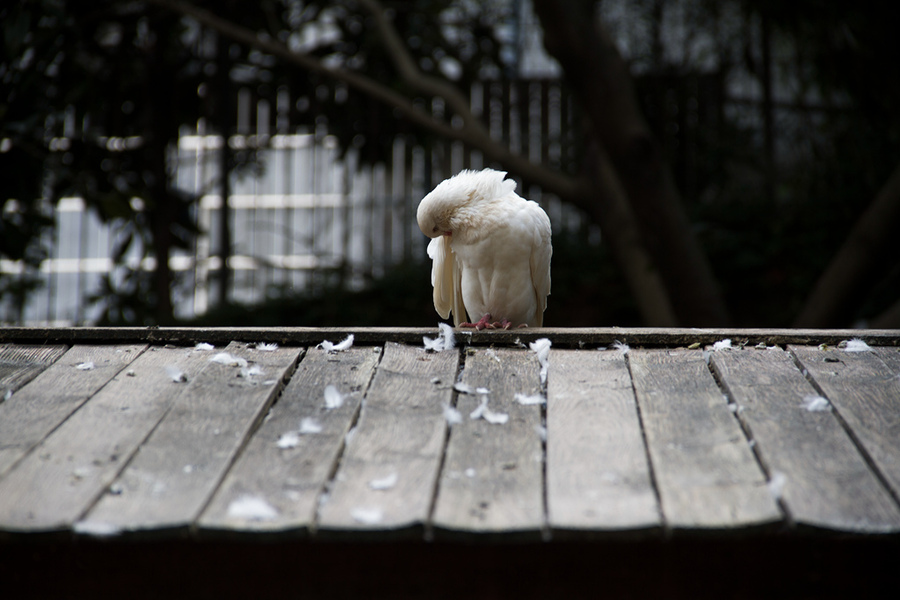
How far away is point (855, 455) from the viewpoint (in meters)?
1.33

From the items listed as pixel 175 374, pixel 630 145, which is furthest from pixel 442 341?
pixel 630 145

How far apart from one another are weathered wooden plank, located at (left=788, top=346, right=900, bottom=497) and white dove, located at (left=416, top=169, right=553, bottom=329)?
126cm

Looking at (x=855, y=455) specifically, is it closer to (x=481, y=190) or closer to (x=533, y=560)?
(x=533, y=560)

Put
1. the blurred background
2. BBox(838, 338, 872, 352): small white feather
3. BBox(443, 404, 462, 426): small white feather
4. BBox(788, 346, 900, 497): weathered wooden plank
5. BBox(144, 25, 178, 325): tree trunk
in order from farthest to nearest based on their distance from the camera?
BBox(144, 25, 178, 325): tree trunk → the blurred background → BBox(838, 338, 872, 352): small white feather → BBox(443, 404, 462, 426): small white feather → BBox(788, 346, 900, 497): weathered wooden plank

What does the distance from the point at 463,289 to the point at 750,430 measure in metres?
1.90

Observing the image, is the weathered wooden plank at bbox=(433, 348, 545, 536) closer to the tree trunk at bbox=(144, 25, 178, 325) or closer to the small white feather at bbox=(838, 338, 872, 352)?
the small white feather at bbox=(838, 338, 872, 352)

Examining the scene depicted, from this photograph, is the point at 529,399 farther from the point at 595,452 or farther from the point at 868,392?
the point at 868,392

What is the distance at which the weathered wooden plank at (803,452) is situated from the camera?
1157mm

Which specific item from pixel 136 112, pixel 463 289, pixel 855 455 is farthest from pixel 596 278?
pixel 855 455

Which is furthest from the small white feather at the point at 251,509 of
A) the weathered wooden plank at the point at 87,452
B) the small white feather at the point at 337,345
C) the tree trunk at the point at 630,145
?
the tree trunk at the point at 630,145

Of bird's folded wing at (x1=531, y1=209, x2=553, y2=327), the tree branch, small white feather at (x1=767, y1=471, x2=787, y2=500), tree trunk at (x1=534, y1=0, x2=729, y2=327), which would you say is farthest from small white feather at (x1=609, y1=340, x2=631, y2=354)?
the tree branch

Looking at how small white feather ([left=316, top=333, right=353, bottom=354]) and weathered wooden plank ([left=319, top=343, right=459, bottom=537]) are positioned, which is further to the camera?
small white feather ([left=316, top=333, right=353, bottom=354])

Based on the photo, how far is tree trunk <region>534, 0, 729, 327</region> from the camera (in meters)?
4.63

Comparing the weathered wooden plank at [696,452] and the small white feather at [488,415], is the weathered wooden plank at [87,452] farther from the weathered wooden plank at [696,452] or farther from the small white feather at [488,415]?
the weathered wooden plank at [696,452]
